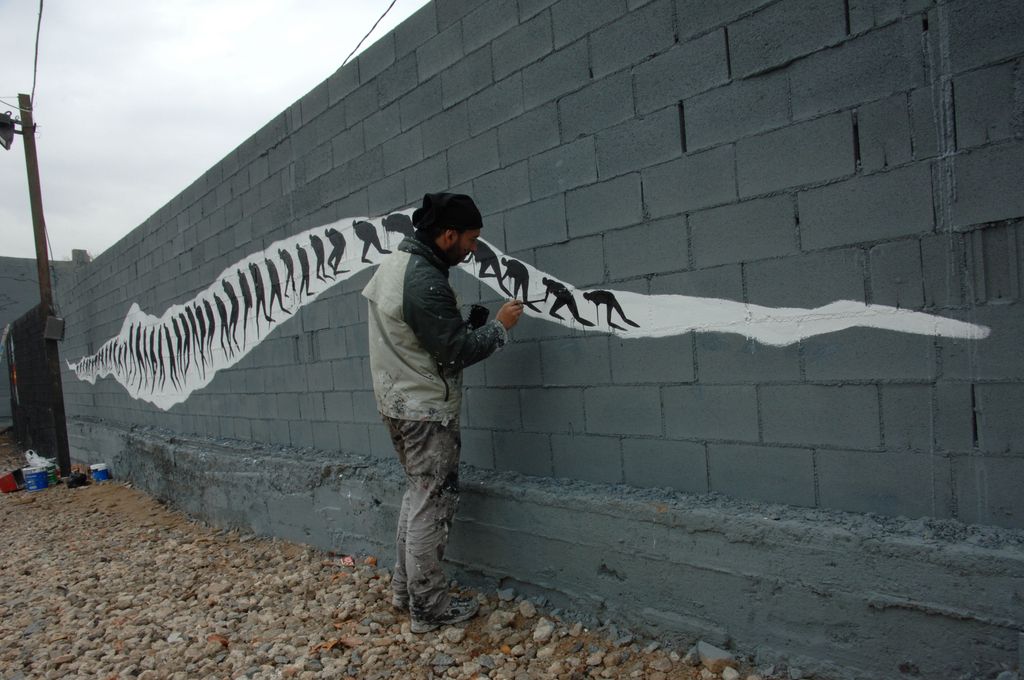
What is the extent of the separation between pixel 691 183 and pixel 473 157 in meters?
1.25

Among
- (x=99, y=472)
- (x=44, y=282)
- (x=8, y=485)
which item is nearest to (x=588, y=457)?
(x=99, y=472)

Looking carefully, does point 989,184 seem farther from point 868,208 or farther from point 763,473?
point 763,473

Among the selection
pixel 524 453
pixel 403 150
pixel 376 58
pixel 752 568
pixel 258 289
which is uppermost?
A: pixel 376 58

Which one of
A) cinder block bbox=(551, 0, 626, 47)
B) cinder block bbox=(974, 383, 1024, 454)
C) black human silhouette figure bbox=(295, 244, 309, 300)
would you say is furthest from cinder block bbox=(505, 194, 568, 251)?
black human silhouette figure bbox=(295, 244, 309, 300)

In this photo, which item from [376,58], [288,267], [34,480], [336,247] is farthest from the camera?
[34,480]

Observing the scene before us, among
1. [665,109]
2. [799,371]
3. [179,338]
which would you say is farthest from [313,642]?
[179,338]

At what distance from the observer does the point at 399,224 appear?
3914 mm

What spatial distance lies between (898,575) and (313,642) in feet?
7.56

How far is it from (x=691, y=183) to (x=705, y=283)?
36 centimetres

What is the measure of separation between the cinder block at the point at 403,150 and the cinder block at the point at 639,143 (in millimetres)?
1274

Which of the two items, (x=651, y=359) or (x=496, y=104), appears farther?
(x=496, y=104)

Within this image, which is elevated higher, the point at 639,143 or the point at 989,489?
the point at 639,143

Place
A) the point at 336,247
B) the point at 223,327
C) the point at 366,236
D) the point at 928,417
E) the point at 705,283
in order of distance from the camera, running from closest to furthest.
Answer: the point at 928,417, the point at 705,283, the point at 366,236, the point at 336,247, the point at 223,327

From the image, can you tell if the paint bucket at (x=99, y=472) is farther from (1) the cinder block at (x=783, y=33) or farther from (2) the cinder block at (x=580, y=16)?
(1) the cinder block at (x=783, y=33)
